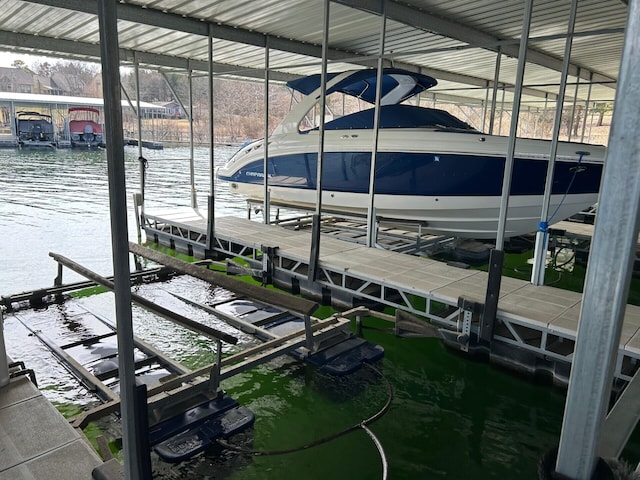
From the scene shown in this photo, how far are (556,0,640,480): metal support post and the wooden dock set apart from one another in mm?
2706

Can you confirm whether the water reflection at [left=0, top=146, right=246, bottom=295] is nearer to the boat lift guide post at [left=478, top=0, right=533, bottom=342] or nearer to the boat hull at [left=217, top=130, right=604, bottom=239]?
the boat hull at [left=217, top=130, right=604, bottom=239]

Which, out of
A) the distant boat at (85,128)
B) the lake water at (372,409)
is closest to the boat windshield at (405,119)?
the lake water at (372,409)

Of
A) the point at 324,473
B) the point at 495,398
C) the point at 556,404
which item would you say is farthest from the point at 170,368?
the point at 556,404

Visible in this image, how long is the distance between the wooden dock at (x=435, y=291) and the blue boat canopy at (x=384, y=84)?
2.24m

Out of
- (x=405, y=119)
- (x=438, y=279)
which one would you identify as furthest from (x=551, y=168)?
(x=405, y=119)

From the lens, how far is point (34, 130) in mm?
30844

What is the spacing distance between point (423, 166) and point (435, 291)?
2350 mm

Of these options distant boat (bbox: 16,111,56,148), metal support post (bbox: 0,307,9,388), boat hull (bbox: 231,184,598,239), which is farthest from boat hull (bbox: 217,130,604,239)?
distant boat (bbox: 16,111,56,148)

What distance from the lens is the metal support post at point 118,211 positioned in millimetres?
1168

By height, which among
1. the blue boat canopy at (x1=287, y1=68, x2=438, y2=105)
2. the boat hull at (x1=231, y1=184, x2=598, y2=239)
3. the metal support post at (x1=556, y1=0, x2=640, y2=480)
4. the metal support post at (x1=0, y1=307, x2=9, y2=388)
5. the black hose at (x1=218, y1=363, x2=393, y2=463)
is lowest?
the black hose at (x1=218, y1=363, x2=393, y2=463)

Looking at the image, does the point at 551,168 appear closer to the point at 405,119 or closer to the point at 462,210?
the point at 462,210

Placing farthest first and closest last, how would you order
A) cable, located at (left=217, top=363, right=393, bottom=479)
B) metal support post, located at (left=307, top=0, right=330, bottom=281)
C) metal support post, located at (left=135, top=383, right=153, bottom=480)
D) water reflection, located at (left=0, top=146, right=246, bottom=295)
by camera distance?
1. water reflection, located at (left=0, top=146, right=246, bottom=295)
2. metal support post, located at (left=307, top=0, right=330, bottom=281)
3. cable, located at (left=217, top=363, right=393, bottom=479)
4. metal support post, located at (left=135, top=383, right=153, bottom=480)

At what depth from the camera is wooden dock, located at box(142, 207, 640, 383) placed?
145 inches

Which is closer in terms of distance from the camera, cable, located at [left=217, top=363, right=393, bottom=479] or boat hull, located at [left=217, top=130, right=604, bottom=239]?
cable, located at [left=217, top=363, right=393, bottom=479]
